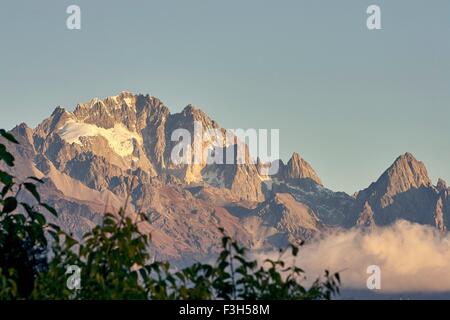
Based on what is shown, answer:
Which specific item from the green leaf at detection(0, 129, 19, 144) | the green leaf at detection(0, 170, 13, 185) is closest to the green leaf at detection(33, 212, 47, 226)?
the green leaf at detection(0, 170, 13, 185)

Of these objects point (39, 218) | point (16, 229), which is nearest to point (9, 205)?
point (16, 229)

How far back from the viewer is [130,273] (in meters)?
18.1

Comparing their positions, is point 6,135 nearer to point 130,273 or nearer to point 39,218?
point 39,218

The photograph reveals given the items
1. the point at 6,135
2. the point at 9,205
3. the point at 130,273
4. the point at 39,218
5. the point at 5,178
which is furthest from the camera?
the point at 6,135

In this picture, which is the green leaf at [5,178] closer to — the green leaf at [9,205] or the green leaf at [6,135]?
the green leaf at [9,205]

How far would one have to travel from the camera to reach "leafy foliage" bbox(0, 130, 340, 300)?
57.1 feet

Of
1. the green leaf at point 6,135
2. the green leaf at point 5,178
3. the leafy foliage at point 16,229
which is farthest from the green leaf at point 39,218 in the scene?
the green leaf at point 6,135

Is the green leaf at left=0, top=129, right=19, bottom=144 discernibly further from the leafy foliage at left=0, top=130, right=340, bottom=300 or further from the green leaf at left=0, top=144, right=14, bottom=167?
the leafy foliage at left=0, top=130, right=340, bottom=300

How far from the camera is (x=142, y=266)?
1823 centimetres
